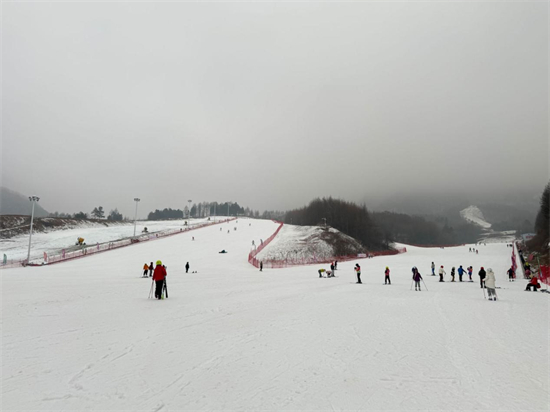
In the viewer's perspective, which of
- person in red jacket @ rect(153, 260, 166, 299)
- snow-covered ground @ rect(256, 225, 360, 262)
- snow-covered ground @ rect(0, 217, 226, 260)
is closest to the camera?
person in red jacket @ rect(153, 260, 166, 299)

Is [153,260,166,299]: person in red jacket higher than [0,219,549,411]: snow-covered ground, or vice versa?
[153,260,166,299]: person in red jacket

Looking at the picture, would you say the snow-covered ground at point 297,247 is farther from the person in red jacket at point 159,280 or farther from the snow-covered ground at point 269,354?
the snow-covered ground at point 269,354

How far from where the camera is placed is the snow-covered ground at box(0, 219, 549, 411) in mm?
5148

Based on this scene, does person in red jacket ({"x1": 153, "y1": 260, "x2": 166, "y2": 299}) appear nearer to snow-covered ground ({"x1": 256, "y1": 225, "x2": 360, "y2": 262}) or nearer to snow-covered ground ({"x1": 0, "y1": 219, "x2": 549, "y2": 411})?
snow-covered ground ({"x1": 0, "y1": 219, "x2": 549, "y2": 411})

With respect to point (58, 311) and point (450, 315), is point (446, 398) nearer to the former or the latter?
point (450, 315)

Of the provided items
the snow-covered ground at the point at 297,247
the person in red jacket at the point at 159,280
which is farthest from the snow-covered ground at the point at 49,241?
the person in red jacket at the point at 159,280

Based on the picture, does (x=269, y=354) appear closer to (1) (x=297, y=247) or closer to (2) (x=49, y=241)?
(1) (x=297, y=247)

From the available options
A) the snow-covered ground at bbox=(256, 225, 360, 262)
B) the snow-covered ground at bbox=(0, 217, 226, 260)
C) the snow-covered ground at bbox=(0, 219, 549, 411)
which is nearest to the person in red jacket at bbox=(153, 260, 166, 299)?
the snow-covered ground at bbox=(0, 219, 549, 411)

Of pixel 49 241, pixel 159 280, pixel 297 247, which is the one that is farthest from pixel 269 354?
pixel 49 241

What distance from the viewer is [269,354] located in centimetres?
716

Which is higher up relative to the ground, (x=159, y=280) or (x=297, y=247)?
(x=297, y=247)

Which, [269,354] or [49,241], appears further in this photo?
[49,241]

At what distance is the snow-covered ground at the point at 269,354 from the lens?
515 centimetres

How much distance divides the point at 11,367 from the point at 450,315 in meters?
13.9
